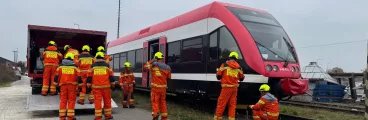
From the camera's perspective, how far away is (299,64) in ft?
27.9

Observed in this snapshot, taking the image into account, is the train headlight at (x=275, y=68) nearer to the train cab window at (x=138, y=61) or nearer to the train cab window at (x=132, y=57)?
the train cab window at (x=138, y=61)

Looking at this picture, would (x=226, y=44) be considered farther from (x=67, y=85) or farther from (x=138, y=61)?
(x=138, y=61)

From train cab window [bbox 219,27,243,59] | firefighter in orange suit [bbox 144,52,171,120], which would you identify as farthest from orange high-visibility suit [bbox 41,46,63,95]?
train cab window [bbox 219,27,243,59]

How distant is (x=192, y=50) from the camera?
30.7ft

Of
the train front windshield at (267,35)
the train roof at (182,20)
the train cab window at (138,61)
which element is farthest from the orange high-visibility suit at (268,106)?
the train cab window at (138,61)

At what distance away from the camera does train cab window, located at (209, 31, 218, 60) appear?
27.3ft

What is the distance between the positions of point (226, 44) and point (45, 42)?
7652mm

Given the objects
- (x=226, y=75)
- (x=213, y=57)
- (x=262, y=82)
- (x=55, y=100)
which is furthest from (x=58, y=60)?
(x=262, y=82)

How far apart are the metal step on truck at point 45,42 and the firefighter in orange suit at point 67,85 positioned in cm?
169

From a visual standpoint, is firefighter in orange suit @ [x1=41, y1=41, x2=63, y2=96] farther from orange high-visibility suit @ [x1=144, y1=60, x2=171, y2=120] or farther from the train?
the train

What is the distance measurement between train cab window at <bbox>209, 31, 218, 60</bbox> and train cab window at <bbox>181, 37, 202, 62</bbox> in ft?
1.63

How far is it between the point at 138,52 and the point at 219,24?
20.0ft

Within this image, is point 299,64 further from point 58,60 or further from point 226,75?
point 58,60

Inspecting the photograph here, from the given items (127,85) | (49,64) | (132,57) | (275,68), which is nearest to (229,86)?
(275,68)
